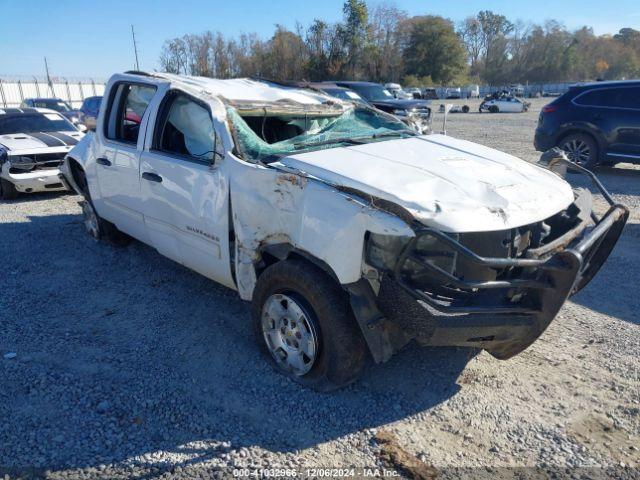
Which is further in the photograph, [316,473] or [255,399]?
[255,399]

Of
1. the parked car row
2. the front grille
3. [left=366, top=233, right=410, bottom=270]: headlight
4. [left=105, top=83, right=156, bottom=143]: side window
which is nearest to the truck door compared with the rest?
[left=105, top=83, right=156, bottom=143]: side window

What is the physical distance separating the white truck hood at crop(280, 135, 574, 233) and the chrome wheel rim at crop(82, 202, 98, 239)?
3.54m

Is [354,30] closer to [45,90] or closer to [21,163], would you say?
[45,90]

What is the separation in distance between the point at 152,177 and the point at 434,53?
85.0 meters

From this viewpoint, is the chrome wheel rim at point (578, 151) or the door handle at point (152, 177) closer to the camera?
the door handle at point (152, 177)

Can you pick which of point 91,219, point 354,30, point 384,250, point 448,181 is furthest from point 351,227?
point 354,30

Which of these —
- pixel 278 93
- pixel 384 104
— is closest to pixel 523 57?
pixel 384 104

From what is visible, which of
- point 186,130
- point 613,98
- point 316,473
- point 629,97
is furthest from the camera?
point 613,98

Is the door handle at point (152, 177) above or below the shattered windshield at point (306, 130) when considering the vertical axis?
below

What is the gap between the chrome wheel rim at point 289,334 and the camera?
309cm

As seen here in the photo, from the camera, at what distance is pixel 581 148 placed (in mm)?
9961

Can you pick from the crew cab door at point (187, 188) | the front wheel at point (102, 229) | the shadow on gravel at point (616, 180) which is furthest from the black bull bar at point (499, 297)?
the shadow on gravel at point (616, 180)

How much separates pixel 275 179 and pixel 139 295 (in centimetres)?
227

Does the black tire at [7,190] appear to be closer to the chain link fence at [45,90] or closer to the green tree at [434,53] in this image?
the chain link fence at [45,90]
